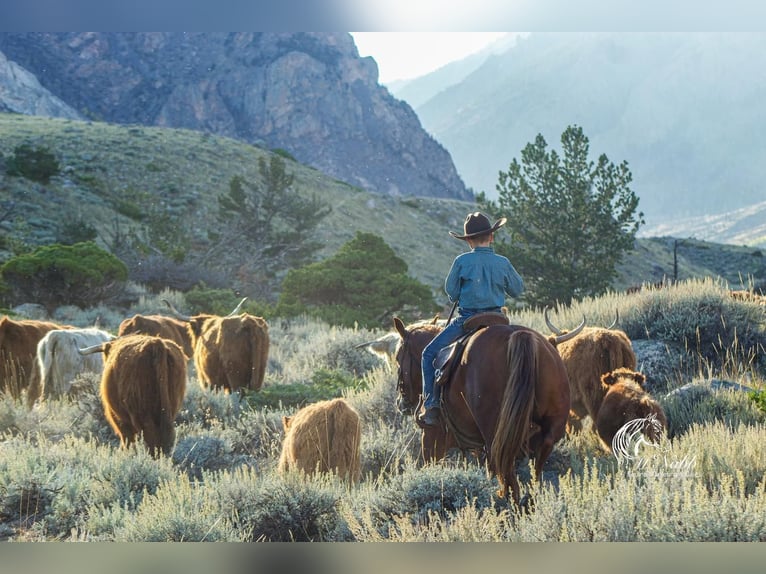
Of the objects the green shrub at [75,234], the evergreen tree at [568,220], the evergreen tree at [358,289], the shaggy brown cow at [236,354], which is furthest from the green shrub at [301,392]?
the green shrub at [75,234]

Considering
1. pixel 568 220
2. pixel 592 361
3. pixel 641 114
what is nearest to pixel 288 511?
pixel 592 361

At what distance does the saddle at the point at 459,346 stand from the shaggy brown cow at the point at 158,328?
631 centimetres

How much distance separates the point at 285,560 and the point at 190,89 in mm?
70738

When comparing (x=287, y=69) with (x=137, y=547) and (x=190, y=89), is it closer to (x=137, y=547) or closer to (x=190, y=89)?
(x=190, y=89)

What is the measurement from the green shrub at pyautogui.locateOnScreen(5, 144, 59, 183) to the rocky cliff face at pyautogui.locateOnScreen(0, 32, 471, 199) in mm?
27749

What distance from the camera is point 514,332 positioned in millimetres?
5211

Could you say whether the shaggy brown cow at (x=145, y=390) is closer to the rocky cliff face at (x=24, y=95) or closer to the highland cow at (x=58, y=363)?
the highland cow at (x=58, y=363)

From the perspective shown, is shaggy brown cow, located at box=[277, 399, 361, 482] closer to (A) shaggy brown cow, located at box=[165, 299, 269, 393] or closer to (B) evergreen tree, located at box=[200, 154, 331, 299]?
(A) shaggy brown cow, located at box=[165, 299, 269, 393]

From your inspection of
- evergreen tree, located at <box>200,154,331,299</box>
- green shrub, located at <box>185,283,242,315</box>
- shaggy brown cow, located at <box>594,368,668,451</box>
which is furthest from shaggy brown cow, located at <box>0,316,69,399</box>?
evergreen tree, located at <box>200,154,331,299</box>

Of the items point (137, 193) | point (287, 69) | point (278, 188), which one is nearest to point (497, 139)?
point (278, 188)

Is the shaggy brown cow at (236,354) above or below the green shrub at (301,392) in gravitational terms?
above

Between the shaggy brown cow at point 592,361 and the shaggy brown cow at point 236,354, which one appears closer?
the shaggy brown cow at point 592,361

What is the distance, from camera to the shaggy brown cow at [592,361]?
25.2ft

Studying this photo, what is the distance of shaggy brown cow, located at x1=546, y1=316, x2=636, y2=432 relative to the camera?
7.67m
